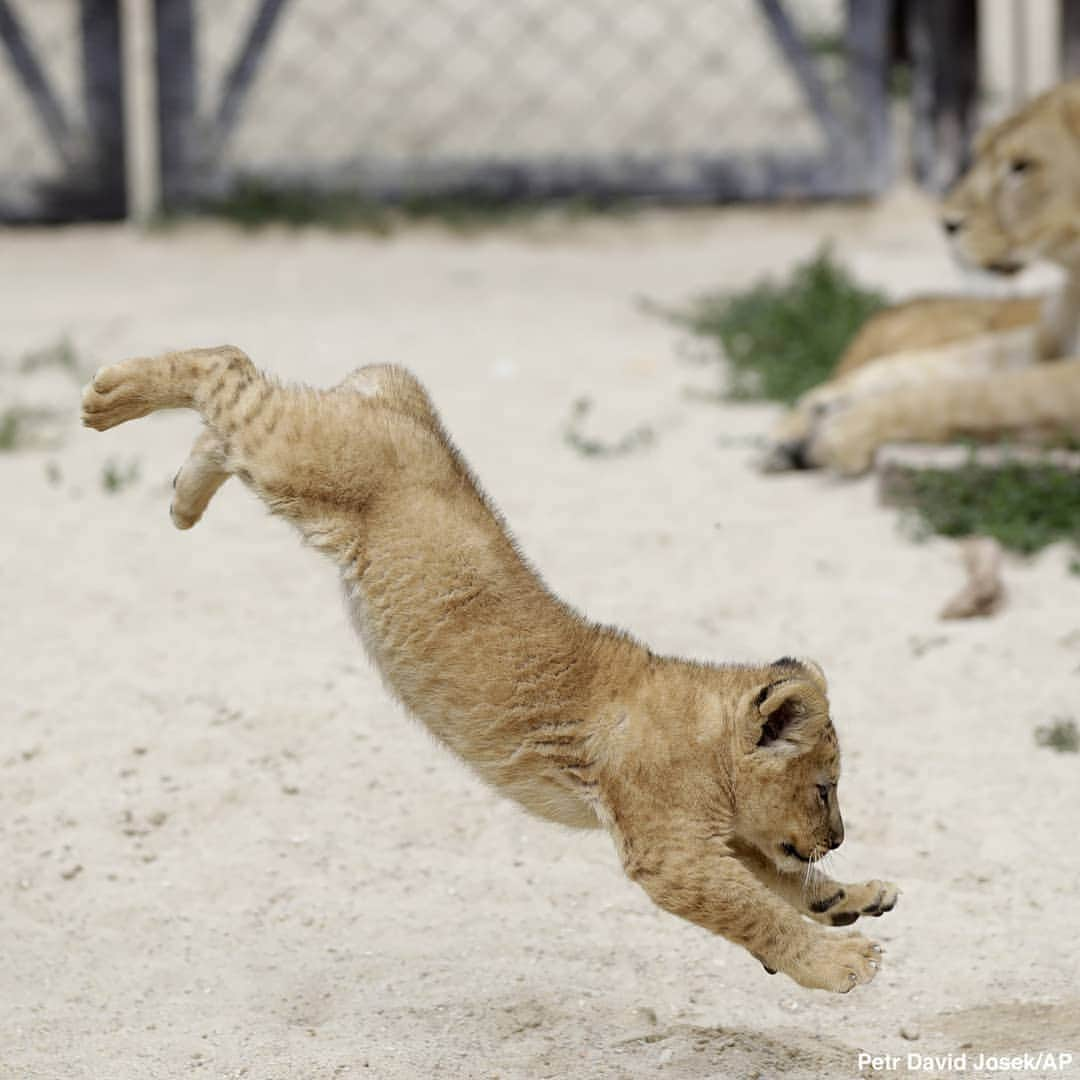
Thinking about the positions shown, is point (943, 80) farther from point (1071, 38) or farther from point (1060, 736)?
point (1060, 736)

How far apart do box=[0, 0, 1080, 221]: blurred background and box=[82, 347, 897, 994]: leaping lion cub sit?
359 inches

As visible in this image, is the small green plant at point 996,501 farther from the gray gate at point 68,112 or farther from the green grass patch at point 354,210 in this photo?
the gray gate at point 68,112

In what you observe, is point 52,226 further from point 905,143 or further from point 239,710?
point 239,710

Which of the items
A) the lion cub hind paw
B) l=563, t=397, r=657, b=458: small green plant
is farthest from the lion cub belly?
l=563, t=397, r=657, b=458: small green plant

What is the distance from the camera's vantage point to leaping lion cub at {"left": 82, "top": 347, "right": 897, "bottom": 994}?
3318mm

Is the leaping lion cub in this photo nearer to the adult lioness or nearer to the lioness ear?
the lioness ear

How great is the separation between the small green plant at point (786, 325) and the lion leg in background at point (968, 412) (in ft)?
4.16

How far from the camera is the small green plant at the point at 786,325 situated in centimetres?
834

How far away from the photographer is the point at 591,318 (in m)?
10.2

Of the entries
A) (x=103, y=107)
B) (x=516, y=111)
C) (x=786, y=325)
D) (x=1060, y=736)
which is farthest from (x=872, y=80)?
(x=1060, y=736)

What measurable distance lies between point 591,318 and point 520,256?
80.7 inches

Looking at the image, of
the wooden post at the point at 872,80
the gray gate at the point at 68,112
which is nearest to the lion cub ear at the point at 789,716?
the wooden post at the point at 872,80

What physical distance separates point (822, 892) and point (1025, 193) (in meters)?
3.89

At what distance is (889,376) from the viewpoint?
23.1ft
